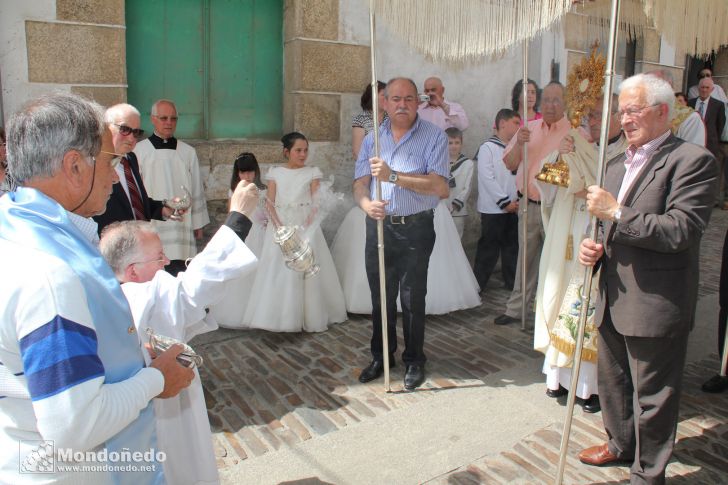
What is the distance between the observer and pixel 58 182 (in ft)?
5.04

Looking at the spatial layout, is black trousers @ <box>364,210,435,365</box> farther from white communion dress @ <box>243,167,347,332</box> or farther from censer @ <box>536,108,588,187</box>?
white communion dress @ <box>243,167,347,332</box>

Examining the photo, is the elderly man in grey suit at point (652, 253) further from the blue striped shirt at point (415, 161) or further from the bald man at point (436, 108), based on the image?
the bald man at point (436, 108)

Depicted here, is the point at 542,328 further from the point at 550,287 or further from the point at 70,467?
the point at 70,467

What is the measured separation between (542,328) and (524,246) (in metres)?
1.28

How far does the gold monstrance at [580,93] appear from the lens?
3740 mm

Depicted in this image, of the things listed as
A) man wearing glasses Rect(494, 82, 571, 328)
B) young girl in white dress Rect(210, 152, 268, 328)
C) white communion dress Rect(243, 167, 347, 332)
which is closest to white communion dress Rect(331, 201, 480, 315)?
white communion dress Rect(243, 167, 347, 332)

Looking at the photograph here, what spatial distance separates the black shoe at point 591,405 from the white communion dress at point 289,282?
2.32 metres

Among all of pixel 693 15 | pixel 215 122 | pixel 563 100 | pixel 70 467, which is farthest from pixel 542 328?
pixel 215 122

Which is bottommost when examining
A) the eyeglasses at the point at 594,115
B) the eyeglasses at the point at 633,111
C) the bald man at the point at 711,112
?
the eyeglasses at the point at 633,111

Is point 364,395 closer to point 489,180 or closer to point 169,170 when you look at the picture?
point 169,170

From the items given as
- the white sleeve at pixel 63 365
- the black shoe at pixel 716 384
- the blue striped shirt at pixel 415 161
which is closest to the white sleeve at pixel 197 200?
the blue striped shirt at pixel 415 161

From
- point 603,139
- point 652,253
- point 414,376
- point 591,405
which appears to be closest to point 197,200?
point 414,376

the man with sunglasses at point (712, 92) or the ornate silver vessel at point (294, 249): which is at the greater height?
the man with sunglasses at point (712, 92)

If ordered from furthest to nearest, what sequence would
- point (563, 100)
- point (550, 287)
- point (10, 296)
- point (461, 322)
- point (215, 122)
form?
point (215, 122)
point (461, 322)
point (563, 100)
point (550, 287)
point (10, 296)
